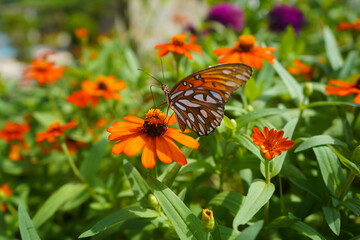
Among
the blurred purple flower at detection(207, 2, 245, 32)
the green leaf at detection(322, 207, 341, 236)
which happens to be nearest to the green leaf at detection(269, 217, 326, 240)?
the green leaf at detection(322, 207, 341, 236)

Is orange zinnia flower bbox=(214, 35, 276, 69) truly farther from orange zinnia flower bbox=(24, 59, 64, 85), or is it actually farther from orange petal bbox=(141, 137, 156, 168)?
orange zinnia flower bbox=(24, 59, 64, 85)

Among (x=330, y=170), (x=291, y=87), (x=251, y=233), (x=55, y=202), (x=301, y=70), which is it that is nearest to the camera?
(x=251, y=233)

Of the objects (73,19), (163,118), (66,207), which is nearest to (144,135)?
(163,118)

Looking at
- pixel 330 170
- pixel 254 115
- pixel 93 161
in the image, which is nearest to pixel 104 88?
pixel 93 161

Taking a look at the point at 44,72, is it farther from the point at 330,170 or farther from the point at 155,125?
the point at 330,170

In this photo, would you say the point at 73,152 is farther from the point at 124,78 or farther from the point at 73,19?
the point at 73,19
